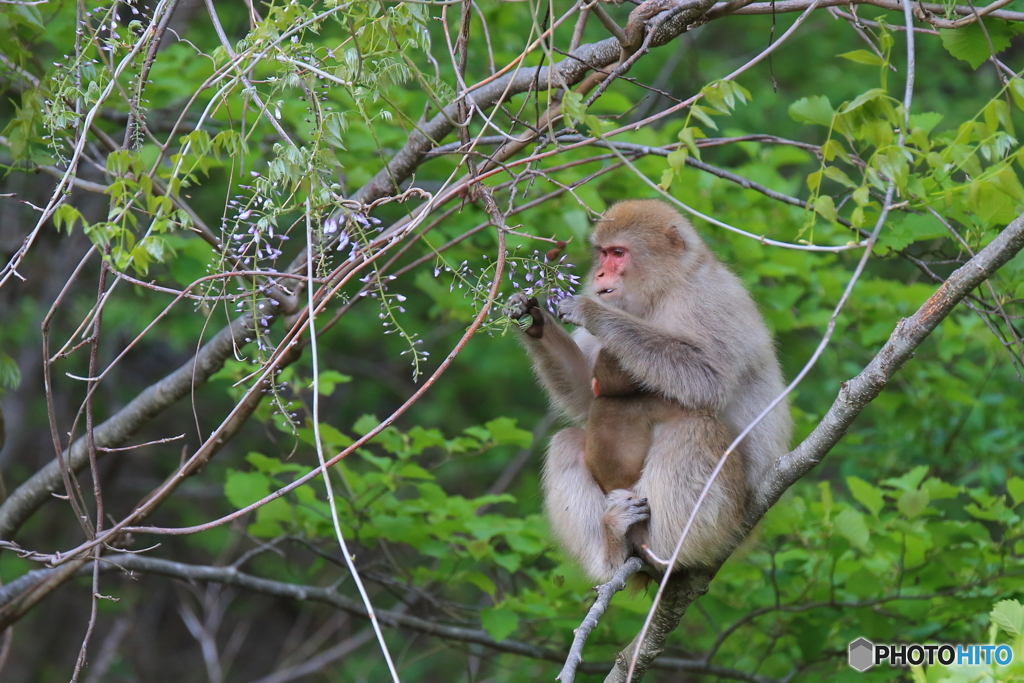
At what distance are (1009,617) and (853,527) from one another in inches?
82.7

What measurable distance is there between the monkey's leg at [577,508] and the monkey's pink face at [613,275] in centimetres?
71

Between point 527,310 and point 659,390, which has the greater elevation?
point 527,310

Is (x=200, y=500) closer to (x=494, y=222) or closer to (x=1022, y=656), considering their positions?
(x=494, y=222)

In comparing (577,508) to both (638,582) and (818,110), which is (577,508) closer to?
(638,582)

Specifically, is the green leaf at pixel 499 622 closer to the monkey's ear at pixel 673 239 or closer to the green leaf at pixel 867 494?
the green leaf at pixel 867 494

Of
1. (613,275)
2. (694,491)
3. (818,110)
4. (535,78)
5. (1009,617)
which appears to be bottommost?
(694,491)

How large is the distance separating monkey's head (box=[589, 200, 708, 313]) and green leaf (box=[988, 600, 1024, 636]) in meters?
2.29

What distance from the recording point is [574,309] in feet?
13.5

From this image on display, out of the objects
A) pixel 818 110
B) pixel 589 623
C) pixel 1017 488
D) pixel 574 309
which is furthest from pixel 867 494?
pixel 589 623

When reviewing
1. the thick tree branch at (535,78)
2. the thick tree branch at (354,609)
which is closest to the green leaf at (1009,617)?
the thick tree branch at (535,78)

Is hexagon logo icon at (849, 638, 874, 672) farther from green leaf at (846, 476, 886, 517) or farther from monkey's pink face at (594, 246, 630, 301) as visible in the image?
monkey's pink face at (594, 246, 630, 301)

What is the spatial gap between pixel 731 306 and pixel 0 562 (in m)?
7.71

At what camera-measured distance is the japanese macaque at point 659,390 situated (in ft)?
13.5

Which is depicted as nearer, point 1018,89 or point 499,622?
point 1018,89
